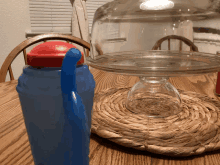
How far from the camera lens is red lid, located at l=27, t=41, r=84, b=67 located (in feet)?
0.59

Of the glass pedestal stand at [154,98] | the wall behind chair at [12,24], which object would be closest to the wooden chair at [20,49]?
the glass pedestal stand at [154,98]

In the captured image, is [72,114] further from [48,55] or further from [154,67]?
[154,67]

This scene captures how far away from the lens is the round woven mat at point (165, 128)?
0.94 feet

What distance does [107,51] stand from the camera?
1.76 feet

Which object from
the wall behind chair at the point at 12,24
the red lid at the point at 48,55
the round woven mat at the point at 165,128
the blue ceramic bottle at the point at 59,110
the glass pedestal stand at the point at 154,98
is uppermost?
the wall behind chair at the point at 12,24

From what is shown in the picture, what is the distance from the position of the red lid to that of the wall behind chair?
1947mm

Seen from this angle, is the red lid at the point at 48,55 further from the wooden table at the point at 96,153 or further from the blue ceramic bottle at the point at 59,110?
the wooden table at the point at 96,153

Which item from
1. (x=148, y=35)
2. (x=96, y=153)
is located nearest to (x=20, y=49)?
(x=148, y=35)

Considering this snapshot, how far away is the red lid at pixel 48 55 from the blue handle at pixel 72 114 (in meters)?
0.02

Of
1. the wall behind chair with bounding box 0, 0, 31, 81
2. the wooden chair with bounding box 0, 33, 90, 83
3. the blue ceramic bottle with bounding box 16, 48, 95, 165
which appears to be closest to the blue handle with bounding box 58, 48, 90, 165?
the blue ceramic bottle with bounding box 16, 48, 95, 165

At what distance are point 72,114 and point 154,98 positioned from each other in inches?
14.6

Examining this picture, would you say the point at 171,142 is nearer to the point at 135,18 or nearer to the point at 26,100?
the point at 26,100

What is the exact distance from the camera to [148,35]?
526 mm

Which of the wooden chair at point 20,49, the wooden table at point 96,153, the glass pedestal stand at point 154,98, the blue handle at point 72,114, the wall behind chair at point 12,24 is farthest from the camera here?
the wall behind chair at point 12,24
